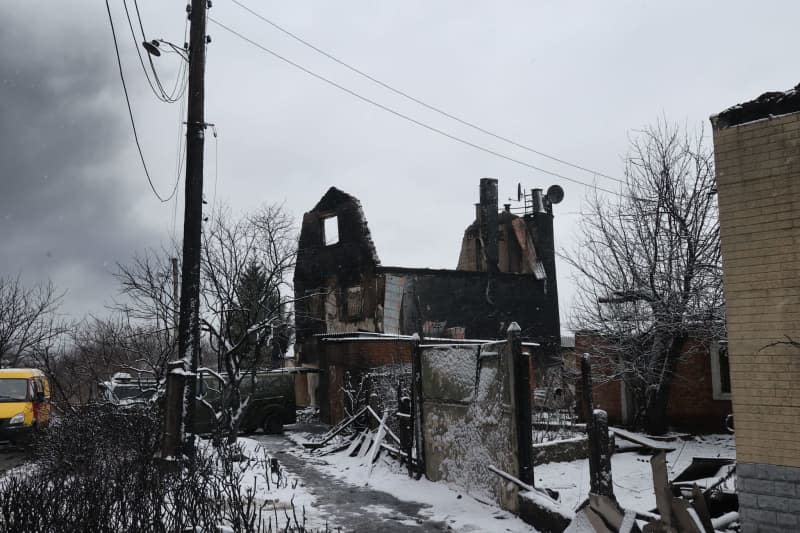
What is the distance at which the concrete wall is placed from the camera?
7965 millimetres

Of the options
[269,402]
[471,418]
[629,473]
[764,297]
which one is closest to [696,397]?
[629,473]

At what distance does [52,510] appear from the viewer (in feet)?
18.0

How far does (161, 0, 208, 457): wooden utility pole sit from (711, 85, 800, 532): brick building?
7084 mm

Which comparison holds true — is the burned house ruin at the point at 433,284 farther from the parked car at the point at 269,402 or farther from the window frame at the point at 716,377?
the window frame at the point at 716,377

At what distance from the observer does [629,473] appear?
11.0 metres

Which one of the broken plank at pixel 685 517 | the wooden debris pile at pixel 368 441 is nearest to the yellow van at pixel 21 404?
the wooden debris pile at pixel 368 441

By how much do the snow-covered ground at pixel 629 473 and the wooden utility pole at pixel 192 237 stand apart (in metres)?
5.50

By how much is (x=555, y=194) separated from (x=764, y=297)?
29.2 metres

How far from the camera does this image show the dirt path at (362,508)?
25.4 ft

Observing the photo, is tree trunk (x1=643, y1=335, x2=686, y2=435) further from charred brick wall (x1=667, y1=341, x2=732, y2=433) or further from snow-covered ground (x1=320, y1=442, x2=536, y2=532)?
snow-covered ground (x1=320, y1=442, x2=536, y2=532)

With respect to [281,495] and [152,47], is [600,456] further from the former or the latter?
[152,47]

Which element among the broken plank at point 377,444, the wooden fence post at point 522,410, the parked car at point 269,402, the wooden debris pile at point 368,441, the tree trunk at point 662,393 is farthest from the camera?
the parked car at point 269,402

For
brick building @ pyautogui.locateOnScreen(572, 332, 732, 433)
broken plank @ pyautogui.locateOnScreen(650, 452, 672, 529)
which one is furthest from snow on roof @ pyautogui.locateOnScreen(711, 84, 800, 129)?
brick building @ pyautogui.locateOnScreen(572, 332, 732, 433)

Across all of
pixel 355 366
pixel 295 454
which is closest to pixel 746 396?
pixel 295 454
